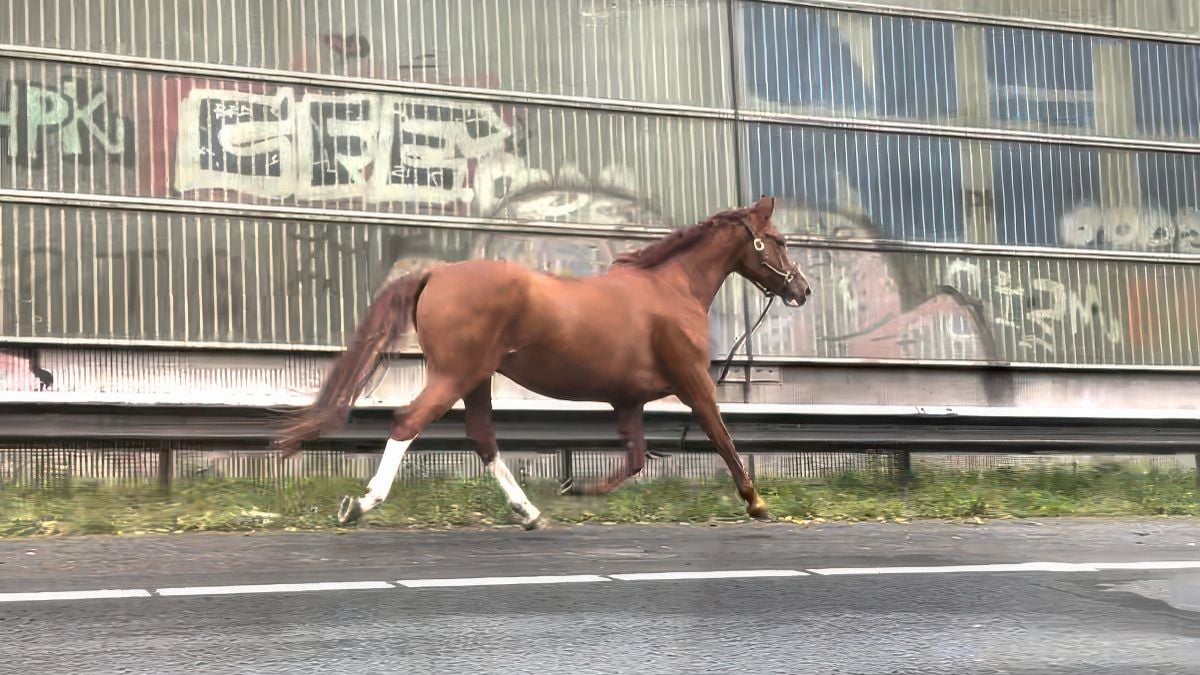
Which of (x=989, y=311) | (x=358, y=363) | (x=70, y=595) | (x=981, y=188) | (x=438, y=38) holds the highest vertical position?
(x=438, y=38)

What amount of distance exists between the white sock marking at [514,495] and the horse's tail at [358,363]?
893mm

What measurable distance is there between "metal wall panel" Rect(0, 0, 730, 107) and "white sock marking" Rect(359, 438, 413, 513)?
1062 cm

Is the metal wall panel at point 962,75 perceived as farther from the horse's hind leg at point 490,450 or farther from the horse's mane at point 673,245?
the horse's hind leg at point 490,450

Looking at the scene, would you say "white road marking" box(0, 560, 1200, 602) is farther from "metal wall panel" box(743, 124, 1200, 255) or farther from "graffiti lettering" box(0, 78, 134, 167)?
"metal wall panel" box(743, 124, 1200, 255)

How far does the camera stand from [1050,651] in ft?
14.3

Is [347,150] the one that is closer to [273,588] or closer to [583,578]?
[583,578]

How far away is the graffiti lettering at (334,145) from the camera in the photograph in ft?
55.0

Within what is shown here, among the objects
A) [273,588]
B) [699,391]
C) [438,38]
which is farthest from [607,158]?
[273,588]

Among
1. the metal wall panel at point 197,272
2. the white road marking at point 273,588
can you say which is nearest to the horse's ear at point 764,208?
the white road marking at point 273,588

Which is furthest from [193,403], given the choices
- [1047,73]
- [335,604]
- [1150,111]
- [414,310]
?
Result: [1150,111]

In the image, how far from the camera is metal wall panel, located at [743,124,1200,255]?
1936 cm

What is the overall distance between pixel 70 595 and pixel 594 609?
75.2 inches

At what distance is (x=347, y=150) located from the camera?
685 inches

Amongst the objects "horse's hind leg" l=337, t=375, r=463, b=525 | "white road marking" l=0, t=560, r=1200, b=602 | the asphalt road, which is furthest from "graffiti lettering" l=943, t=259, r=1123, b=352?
"white road marking" l=0, t=560, r=1200, b=602
